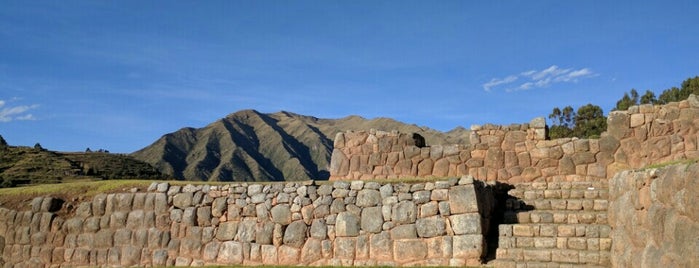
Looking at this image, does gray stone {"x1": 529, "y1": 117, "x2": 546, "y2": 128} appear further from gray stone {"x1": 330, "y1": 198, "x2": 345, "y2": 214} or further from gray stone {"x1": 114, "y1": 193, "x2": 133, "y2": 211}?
gray stone {"x1": 114, "y1": 193, "x2": 133, "y2": 211}

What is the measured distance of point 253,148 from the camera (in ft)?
225

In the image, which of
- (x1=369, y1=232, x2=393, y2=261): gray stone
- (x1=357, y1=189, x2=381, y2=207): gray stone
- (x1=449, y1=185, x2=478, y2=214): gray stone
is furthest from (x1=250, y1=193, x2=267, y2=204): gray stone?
(x1=449, y1=185, x2=478, y2=214): gray stone

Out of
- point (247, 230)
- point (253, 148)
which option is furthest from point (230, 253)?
point (253, 148)

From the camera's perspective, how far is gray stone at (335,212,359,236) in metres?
11.5

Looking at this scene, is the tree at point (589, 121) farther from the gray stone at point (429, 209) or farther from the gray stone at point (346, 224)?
the gray stone at point (346, 224)

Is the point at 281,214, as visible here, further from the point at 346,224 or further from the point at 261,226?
the point at 346,224

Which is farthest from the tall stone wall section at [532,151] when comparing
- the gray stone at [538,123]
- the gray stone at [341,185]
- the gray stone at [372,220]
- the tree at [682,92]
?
the tree at [682,92]

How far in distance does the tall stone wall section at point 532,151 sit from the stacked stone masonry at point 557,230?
2.48 meters

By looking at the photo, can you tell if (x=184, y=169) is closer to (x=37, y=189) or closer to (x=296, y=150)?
(x=296, y=150)

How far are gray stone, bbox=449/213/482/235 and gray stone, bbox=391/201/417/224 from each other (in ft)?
2.63

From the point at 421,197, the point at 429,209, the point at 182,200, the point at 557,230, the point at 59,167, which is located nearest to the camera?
the point at 557,230

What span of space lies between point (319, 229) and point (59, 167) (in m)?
29.7

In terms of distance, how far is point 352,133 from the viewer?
1762 cm

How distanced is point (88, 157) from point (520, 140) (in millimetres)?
37971
